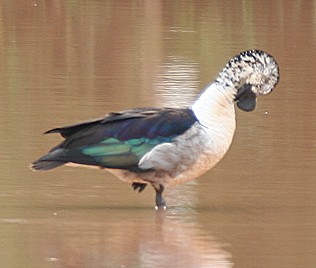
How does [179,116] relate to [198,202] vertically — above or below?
above

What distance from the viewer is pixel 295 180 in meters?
9.70

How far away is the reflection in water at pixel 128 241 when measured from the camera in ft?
24.5

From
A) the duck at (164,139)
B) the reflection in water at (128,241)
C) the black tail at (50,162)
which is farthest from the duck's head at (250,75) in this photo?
the black tail at (50,162)

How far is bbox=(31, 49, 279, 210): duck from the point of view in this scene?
342 inches

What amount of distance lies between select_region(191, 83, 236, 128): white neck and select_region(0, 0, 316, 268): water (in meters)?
0.58

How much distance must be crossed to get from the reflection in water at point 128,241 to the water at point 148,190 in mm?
11

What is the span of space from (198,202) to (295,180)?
90 centimetres

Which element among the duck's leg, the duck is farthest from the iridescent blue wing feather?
the duck's leg

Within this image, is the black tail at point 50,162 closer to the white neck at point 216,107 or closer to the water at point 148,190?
the water at point 148,190

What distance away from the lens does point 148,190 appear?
9617 millimetres

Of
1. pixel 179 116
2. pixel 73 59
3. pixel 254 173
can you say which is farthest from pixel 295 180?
pixel 73 59

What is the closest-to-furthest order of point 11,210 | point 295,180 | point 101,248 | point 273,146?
1. point 101,248
2. point 11,210
3. point 295,180
4. point 273,146

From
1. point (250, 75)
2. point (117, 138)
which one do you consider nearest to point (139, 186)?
point (117, 138)

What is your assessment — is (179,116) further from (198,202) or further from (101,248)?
(101,248)
